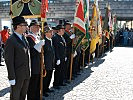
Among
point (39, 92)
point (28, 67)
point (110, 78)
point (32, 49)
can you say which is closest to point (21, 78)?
point (28, 67)

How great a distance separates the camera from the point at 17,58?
432 cm

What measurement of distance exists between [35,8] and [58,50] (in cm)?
139

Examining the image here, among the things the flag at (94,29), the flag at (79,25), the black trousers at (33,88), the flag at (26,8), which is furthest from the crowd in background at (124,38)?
the black trousers at (33,88)

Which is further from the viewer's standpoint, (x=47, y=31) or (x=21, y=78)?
(x=47, y=31)

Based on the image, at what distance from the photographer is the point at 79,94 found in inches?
259

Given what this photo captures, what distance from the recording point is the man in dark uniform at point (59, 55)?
6.94 metres

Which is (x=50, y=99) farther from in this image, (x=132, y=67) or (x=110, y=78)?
(x=132, y=67)

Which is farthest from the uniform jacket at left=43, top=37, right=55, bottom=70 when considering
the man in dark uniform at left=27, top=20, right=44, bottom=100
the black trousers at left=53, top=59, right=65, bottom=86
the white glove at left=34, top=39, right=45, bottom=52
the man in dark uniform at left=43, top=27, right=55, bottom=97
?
the black trousers at left=53, top=59, right=65, bottom=86

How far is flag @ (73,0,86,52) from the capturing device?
8.34 meters

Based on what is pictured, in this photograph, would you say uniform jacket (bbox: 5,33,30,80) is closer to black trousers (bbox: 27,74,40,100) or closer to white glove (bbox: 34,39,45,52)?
white glove (bbox: 34,39,45,52)

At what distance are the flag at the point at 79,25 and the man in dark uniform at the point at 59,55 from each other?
111cm

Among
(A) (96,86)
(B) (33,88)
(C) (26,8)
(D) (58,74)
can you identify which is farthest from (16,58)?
(A) (96,86)

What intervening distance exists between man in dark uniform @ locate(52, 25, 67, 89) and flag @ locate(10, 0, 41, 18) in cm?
104

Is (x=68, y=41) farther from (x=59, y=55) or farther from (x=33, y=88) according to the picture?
(x=33, y=88)
